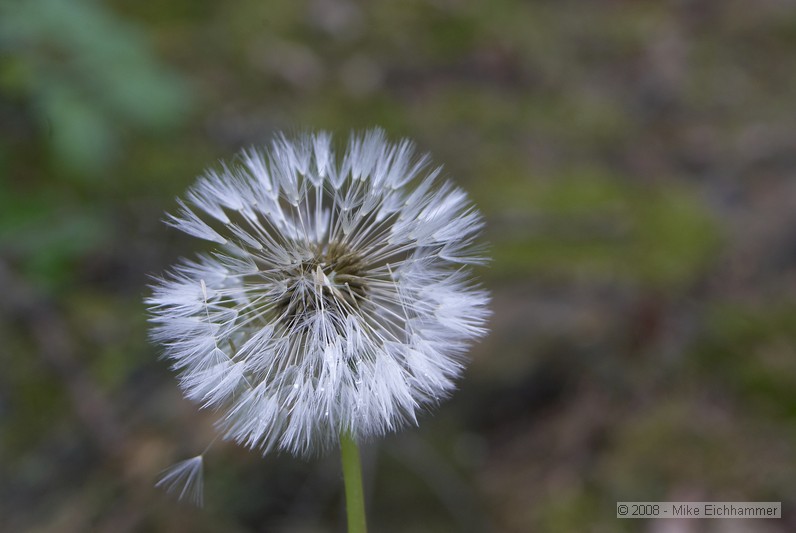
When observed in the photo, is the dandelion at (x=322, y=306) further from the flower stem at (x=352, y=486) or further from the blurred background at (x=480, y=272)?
the blurred background at (x=480, y=272)

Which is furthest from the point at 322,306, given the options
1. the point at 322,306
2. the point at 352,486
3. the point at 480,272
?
the point at 480,272

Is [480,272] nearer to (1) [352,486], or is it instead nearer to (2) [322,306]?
(2) [322,306]

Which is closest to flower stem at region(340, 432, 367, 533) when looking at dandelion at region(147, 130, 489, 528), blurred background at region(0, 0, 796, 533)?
dandelion at region(147, 130, 489, 528)

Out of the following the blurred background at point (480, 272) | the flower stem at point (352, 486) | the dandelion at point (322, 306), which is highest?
the blurred background at point (480, 272)

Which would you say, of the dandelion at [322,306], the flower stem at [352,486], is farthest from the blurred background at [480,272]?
the flower stem at [352,486]

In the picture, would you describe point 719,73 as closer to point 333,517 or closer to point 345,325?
point 333,517

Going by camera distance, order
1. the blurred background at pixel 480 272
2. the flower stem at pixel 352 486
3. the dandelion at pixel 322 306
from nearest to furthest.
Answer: the flower stem at pixel 352 486 → the dandelion at pixel 322 306 → the blurred background at pixel 480 272

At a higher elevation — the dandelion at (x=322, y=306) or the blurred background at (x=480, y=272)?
the blurred background at (x=480, y=272)
